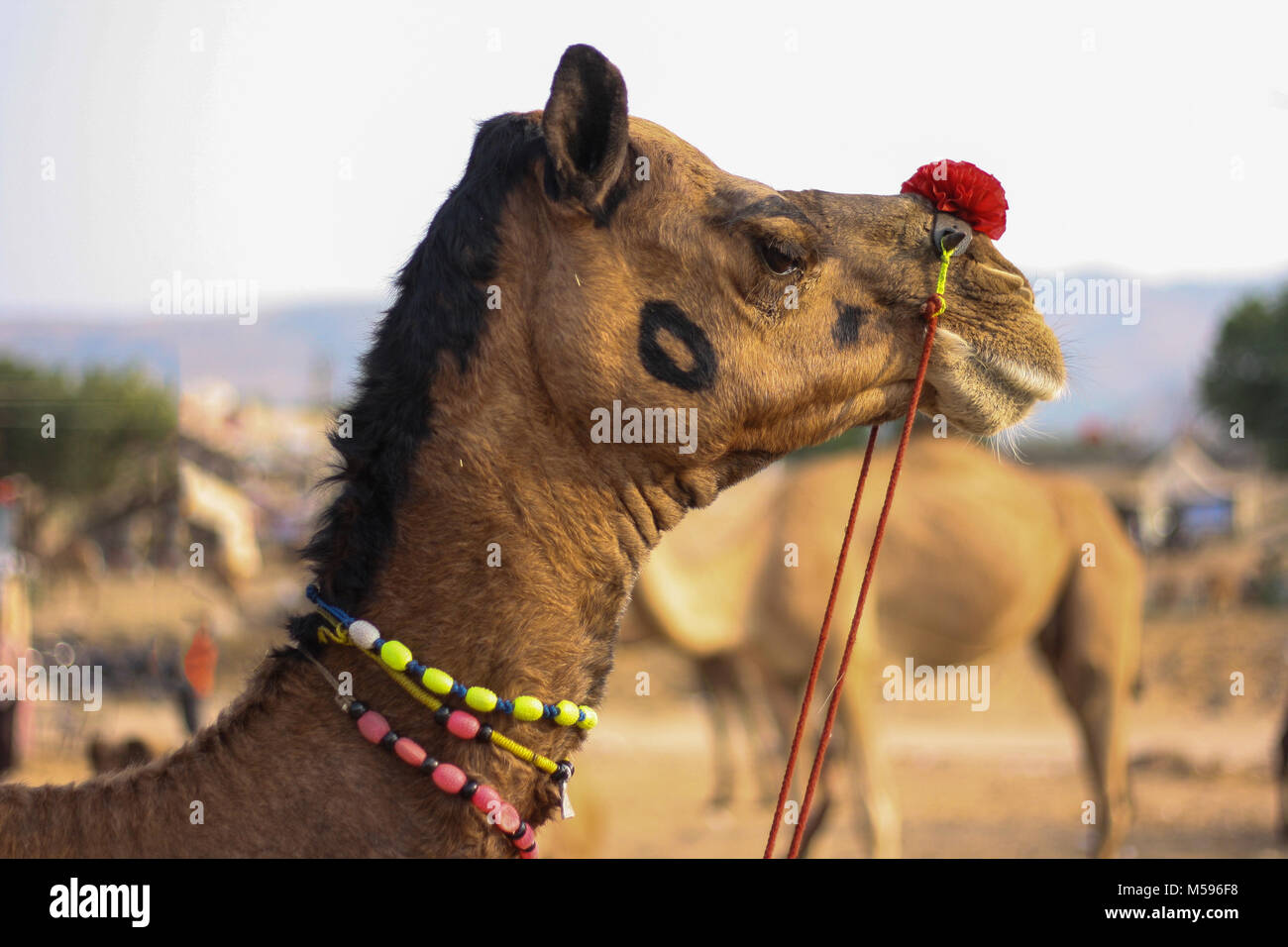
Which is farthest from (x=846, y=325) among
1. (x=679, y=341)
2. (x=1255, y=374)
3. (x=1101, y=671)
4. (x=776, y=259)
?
(x=1255, y=374)

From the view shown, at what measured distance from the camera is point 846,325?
2400 mm

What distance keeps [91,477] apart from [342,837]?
107ft

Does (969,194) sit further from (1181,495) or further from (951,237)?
(1181,495)

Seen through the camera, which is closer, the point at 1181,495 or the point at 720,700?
the point at 720,700

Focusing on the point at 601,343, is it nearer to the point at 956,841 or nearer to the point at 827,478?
the point at 827,478

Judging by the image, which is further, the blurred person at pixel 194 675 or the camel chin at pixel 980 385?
the blurred person at pixel 194 675

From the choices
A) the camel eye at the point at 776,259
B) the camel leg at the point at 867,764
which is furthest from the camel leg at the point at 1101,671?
the camel eye at the point at 776,259

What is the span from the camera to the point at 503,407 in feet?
7.41

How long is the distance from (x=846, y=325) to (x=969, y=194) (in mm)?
347

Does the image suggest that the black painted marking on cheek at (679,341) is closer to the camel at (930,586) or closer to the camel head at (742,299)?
the camel head at (742,299)

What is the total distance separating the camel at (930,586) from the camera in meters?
9.12

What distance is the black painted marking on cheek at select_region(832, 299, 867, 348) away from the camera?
2393 mm
